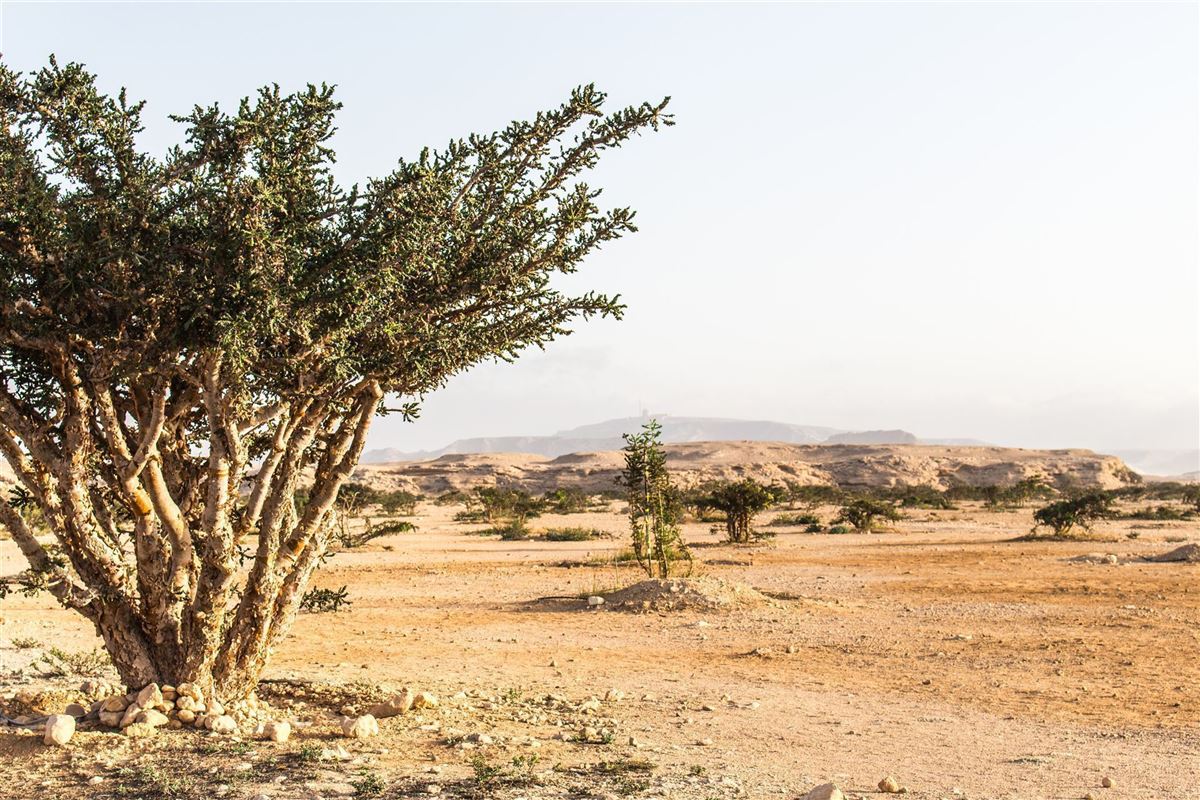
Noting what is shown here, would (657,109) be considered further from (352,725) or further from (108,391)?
→ (352,725)

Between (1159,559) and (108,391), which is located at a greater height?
(108,391)

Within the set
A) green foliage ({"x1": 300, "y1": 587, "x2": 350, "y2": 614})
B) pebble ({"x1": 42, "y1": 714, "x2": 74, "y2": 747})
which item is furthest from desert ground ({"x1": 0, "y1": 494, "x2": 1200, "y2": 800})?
green foliage ({"x1": 300, "y1": 587, "x2": 350, "y2": 614})

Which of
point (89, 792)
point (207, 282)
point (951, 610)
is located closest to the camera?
point (89, 792)

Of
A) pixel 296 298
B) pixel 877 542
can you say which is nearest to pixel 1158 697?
pixel 296 298

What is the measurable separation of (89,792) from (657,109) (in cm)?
612

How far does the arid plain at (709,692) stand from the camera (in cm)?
692

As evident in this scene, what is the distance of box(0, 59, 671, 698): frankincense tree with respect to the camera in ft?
23.0

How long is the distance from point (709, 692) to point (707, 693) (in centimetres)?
7

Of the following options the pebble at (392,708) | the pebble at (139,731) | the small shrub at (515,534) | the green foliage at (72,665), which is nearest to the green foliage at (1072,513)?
the small shrub at (515,534)

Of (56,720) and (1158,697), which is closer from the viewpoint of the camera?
(56,720)

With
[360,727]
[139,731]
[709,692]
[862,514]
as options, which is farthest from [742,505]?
[139,731]

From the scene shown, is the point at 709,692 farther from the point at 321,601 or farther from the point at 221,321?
the point at 221,321

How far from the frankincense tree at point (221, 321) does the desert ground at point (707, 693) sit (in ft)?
4.16

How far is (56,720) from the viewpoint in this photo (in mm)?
7551
